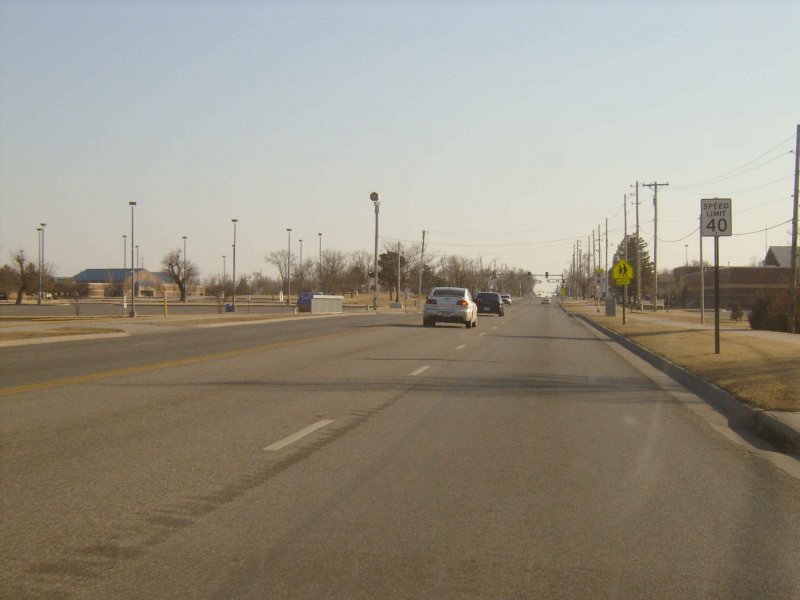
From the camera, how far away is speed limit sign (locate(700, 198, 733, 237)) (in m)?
21.2

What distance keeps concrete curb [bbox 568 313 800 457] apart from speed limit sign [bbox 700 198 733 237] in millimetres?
3463

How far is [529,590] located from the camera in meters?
5.15

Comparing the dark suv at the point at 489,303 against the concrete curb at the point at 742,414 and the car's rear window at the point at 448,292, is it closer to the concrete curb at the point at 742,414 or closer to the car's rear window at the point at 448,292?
the car's rear window at the point at 448,292

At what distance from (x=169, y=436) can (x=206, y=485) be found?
100 inches

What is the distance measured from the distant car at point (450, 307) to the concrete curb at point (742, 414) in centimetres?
1837

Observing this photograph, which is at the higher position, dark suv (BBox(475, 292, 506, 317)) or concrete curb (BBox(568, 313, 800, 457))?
dark suv (BBox(475, 292, 506, 317))

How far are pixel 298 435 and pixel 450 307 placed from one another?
1135 inches

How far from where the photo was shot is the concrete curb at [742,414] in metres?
10.3

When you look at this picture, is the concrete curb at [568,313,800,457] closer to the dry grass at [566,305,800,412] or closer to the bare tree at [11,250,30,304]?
the dry grass at [566,305,800,412]

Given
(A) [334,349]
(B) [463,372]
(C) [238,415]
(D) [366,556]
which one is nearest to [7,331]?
(A) [334,349]

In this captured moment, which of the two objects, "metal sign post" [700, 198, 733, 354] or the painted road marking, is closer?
the painted road marking

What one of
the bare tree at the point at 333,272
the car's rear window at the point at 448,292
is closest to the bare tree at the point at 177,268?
the bare tree at the point at 333,272

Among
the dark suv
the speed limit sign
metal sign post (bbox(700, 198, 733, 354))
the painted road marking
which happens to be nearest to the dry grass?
metal sign post (bbox(700, 198, 733, 354))

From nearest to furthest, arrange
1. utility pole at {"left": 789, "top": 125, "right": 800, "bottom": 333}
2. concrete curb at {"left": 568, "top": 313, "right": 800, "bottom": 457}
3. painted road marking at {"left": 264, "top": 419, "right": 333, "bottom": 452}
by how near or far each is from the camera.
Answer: painted road marking at {"left": 264, "top": 419, "right": 333, "bottom": 452} → concrete curb at {"left": 568, "top": 313, "right": 800, "bottom": 457} → utility pole at {"left": 789, "top": 125, "right": 800, "bottom": 333}
